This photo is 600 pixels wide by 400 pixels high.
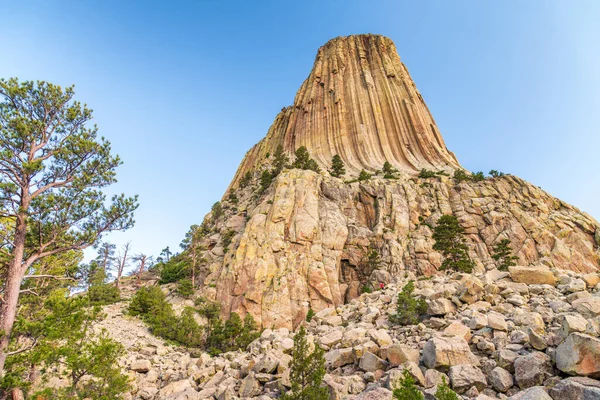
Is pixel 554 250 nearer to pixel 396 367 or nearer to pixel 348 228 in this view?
pixel 348 228

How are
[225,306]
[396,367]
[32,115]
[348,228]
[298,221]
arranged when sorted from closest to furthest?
[396,367] → [32,115] → [225,306] → [298,221] → [348,228]

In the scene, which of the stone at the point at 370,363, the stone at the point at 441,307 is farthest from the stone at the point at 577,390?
the stone at the point at 441,307

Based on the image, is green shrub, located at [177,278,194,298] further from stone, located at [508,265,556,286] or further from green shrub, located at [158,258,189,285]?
stone, located at [508,265,556,286]

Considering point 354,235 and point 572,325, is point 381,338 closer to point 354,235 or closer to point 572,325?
point 572,325

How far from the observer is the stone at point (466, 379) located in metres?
7.74

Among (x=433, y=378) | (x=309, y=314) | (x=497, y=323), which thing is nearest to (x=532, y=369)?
(x=433, y=378)

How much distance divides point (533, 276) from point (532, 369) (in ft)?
31.2

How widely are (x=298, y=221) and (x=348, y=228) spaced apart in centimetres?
717

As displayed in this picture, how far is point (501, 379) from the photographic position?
764cm

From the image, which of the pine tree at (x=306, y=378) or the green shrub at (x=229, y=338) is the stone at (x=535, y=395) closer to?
the pine tree at (x=306, y=378)

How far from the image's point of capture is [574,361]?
714cm

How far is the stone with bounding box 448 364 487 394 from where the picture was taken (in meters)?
7.74

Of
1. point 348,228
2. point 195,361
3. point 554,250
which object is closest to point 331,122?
point 348,228

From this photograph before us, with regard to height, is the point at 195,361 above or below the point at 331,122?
below
